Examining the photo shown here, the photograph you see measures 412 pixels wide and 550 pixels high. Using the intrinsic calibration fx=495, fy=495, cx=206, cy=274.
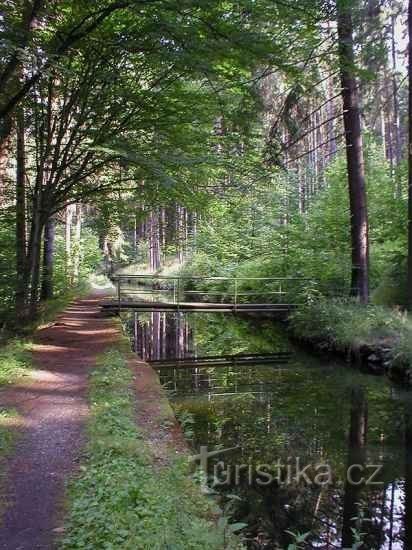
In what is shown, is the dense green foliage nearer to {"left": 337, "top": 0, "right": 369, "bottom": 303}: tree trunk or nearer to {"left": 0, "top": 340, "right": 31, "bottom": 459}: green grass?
{"left": 337, "top": 0, "right": 369, "bottom": 303}: tree trunk

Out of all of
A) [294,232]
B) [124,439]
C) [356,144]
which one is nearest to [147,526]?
[124,439]

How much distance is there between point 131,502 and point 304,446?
362 cm

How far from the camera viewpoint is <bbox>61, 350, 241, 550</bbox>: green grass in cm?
334

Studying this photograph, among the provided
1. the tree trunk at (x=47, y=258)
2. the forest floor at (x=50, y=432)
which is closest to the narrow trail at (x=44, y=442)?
the forest floor at (x=50, y=432)

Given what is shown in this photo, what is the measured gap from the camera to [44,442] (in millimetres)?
5262

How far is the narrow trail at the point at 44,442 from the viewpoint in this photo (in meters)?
3.66

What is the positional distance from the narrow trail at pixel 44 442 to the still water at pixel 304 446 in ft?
4.91

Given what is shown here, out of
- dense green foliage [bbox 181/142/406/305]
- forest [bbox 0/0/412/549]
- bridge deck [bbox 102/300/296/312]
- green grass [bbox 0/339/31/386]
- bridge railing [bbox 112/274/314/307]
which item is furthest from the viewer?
bridge railing [bbox 112/274/314/307]

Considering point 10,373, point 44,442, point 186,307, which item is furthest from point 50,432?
point 186,307

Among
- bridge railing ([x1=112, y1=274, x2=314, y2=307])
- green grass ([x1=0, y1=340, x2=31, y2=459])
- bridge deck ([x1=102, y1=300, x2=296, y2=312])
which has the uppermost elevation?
bridge railing ([x1=112, y1=274, x2=314, y2=307])

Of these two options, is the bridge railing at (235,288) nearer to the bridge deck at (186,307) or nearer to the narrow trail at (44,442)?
the bridge deck at (186,307)

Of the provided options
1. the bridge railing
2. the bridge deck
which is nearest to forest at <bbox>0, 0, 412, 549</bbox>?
the bridge railing

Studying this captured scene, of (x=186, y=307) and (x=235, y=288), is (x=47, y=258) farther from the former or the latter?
(x=235, y=288)

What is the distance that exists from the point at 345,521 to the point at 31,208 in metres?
11.0
